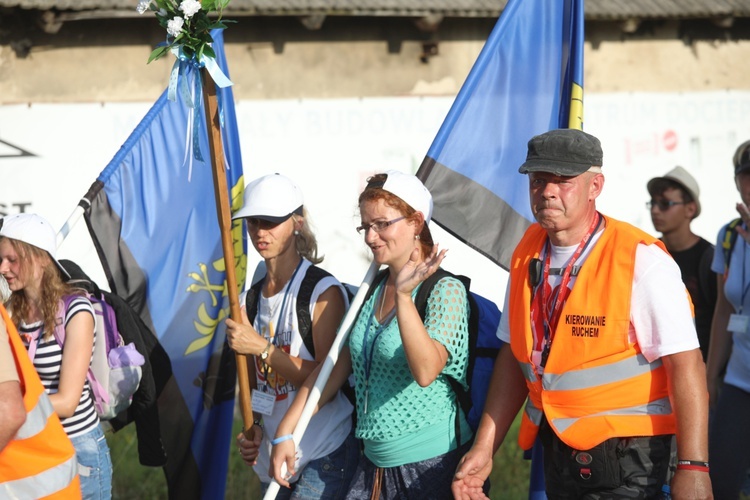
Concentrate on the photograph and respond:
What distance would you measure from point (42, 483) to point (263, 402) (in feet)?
4.05

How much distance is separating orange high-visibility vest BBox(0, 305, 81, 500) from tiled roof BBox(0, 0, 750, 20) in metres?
6.03

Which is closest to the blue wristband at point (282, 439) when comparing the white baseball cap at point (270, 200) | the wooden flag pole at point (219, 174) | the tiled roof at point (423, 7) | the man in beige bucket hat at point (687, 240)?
the wooden flag pole at point (219, 174)

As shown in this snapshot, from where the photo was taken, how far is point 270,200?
4219 millimetres

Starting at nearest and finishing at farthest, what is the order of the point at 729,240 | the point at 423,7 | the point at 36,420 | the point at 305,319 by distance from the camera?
the point at 36,420, the point at 305,319, the point at 729,240, the point at 423,7

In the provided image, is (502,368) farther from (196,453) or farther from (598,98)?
(598,98)

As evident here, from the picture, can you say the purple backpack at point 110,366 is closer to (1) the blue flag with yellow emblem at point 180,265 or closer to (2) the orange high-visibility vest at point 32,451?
(1) the blue flag with yellow emblem at point 180,265

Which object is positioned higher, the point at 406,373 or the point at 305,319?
the point at 305,319

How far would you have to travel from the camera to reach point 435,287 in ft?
12.2

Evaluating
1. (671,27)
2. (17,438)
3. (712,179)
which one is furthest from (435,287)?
(671,27)

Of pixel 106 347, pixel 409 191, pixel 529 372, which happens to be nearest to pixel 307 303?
pixel 409 191

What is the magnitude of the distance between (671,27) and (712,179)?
6.26ft

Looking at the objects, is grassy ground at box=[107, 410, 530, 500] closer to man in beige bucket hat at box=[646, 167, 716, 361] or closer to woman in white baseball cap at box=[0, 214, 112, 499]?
man in beige bucket hat at box=[646, 167, 716, 361]

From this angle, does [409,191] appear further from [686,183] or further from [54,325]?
[686,183]

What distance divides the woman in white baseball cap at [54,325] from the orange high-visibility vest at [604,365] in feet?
6.40
